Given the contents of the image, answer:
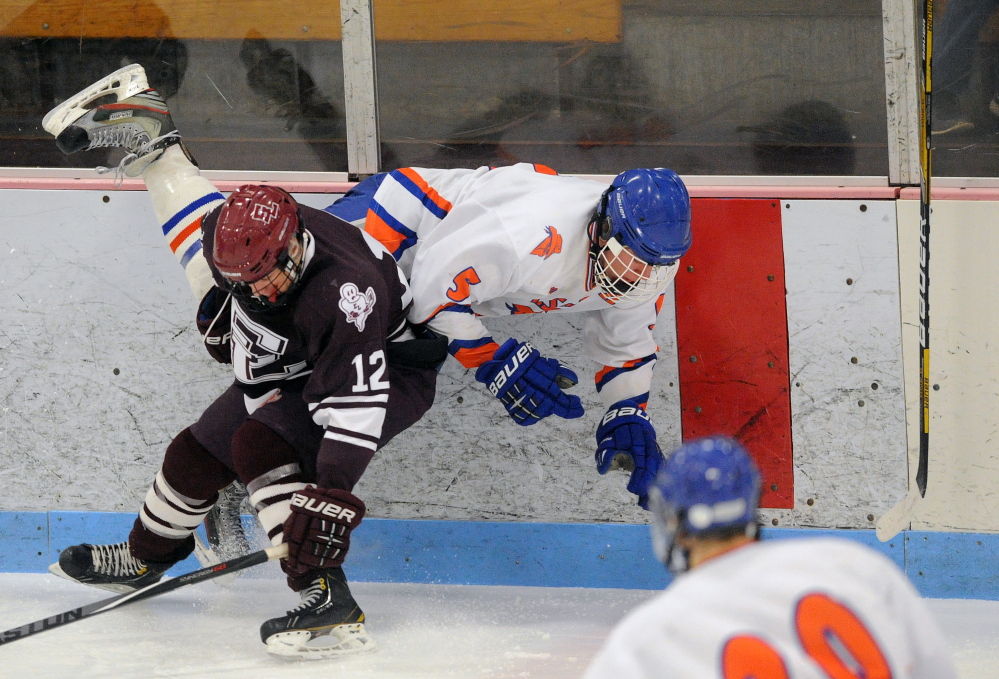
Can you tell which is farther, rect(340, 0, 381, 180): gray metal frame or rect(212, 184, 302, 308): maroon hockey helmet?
rect(340, 0, 381, 180): gray metal frame

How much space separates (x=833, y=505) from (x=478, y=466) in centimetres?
102

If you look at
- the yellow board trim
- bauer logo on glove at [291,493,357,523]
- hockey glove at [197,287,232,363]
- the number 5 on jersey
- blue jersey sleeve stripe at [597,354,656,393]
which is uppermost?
the yellow board trim

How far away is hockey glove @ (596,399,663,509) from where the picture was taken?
2541 millimetres

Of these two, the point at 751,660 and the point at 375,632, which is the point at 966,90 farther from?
the point at 751,660

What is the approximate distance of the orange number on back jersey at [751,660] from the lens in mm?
998

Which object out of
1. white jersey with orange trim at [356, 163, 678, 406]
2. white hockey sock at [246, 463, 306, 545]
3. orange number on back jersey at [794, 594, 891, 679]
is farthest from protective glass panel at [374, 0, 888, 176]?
orange number on back jersey at [794, 594, 891, 679]

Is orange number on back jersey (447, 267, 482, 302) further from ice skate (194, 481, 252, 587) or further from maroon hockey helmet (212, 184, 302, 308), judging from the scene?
ice skate (194, 481, 252, 587)

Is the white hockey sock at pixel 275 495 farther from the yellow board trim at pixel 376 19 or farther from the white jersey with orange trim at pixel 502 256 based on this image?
the yellow board trim at pixel 376 19

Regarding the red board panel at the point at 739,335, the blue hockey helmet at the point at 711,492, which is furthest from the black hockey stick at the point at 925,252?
the blue hockey helmet at the point at 711,492

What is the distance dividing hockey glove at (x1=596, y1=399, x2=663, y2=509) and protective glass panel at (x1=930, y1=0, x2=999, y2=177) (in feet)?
3.83

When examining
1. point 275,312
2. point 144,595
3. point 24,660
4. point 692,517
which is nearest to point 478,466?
point 275,312

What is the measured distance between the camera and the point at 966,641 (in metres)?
2.39

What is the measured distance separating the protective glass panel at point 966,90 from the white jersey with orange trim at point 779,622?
2.08 metres

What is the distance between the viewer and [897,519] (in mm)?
2721
